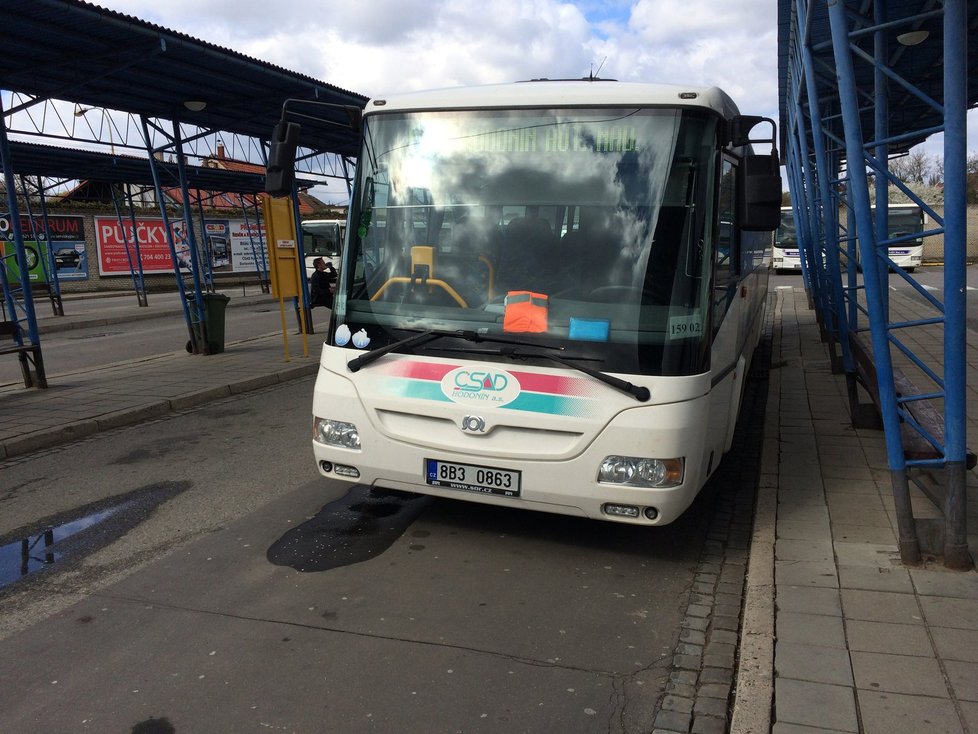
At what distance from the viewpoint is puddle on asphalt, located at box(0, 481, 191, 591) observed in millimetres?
4820

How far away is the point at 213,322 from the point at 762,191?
424 inches

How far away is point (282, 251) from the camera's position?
41.0ft

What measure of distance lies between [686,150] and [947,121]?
1.27 m

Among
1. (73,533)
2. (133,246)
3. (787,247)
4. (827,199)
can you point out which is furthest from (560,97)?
(787,247)

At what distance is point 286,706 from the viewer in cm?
326

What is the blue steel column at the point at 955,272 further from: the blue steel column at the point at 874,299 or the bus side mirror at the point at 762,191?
the bus side mirror at the point at 762,191

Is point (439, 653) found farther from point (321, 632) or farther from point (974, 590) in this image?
point (974, 590)

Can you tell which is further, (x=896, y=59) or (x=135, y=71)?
(x=135, y=71)

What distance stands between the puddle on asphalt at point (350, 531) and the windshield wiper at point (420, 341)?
1.09 metres

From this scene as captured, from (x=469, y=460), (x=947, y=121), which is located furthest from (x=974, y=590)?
(x=469, y=460)

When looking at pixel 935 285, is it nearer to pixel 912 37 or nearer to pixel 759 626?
pixel 912 37

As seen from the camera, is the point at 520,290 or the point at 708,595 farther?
the point at 520,290

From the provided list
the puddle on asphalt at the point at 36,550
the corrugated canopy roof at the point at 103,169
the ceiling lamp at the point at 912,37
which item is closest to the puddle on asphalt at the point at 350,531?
the puddle on asphalt at the point at 36,550

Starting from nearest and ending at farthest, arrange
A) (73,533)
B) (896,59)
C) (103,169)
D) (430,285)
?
(430,285) < (73,533) < (896,59) < (103,169)
